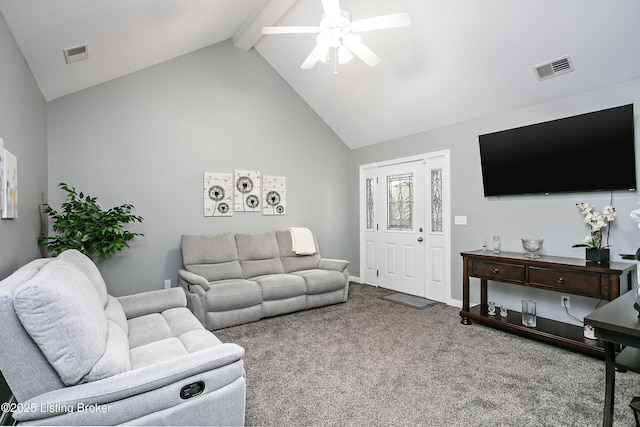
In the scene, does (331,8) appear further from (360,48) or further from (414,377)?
(414,377)

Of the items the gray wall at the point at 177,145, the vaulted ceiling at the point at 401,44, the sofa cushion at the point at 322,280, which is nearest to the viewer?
the vaulted ceiling at the point at 401,44

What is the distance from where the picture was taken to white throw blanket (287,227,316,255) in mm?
4762

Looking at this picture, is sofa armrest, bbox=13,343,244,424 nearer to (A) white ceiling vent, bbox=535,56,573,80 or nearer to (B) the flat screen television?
(B) the flat screen television

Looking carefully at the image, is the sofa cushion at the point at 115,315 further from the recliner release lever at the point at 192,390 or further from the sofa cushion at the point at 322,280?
the sofa cushion at the point at 322,280

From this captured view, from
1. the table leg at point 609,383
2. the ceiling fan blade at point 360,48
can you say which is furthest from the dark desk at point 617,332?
the ceiling fan blade at point 360,48

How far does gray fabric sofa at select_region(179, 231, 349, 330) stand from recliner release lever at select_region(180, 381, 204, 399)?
198 cm

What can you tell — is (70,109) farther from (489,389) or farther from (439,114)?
(489,389)

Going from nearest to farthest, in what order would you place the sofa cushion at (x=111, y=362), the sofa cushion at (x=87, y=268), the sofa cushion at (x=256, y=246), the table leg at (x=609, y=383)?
the sofa cushion at (x=111, y=362)
the table leg at (x=609, y=383)
the sofa cushion at (x=87, y=268)
the sofa cushion at (x=256, y=246)

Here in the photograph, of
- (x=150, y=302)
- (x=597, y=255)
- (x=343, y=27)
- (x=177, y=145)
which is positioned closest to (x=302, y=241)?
(x=177, y=145)

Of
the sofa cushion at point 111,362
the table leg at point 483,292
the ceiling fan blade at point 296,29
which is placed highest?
the ceiling fan blade at point 296,29

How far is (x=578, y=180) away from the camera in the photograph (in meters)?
3.14

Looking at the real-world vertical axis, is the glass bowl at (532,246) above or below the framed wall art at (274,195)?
below

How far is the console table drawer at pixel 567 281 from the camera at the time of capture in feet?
8.86

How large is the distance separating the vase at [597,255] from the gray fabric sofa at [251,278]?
2.66m
